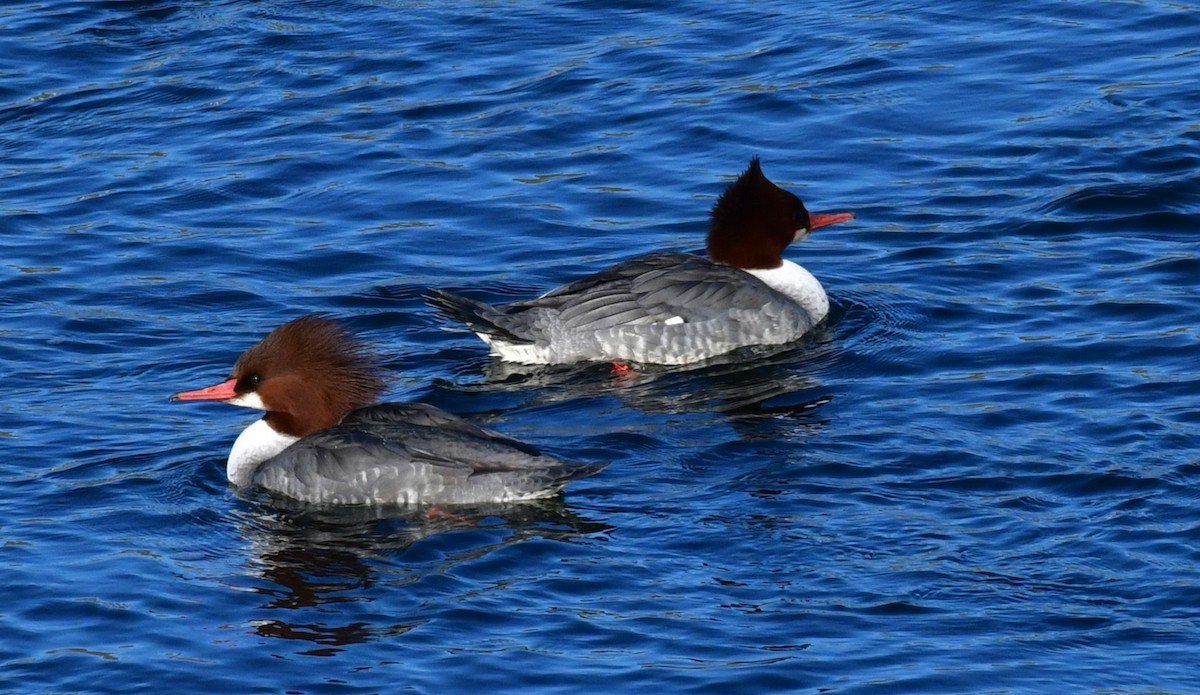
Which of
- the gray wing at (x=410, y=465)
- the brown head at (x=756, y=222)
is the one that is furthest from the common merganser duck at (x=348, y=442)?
the brown head at (x=756, y=222)

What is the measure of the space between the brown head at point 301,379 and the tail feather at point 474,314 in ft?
4.81

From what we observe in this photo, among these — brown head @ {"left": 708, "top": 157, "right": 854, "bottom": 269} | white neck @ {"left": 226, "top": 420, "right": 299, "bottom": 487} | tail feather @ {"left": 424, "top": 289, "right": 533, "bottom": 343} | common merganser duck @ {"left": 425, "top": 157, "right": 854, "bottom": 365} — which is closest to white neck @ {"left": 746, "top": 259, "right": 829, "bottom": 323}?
common merganser duck @ {"left": 425, "top": 157, "right": 854, "bottom": 365}

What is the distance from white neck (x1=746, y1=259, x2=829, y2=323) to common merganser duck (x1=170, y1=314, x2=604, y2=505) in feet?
11.3

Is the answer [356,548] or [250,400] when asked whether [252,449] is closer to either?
[250,400]

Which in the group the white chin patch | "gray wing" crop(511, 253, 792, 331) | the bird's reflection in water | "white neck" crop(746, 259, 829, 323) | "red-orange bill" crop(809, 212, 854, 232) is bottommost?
the bird's reflection in water

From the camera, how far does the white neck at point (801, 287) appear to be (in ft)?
44.0

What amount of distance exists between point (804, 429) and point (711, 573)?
7.27ft

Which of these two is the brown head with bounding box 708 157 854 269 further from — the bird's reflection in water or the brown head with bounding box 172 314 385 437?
the bird's reflection in water

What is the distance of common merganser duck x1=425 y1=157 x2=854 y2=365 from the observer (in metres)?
12.6

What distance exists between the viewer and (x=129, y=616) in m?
9.02

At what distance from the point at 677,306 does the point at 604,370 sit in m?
0.65

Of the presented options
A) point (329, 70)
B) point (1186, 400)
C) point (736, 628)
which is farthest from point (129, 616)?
point (329, 70)

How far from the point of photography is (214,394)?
35.4ft

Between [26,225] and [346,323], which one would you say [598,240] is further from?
[26,225]
